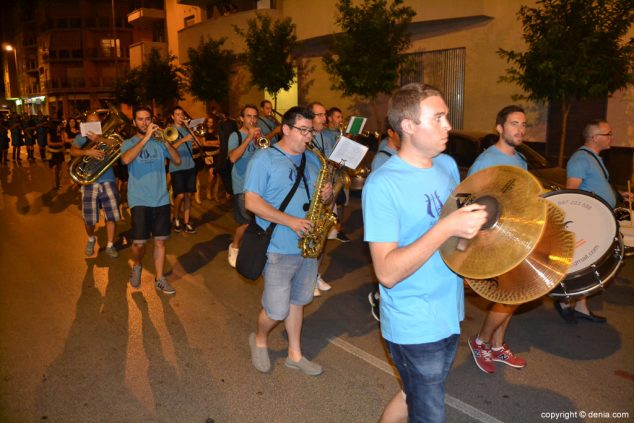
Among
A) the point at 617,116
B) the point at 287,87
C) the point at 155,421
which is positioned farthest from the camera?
the point at 287,87

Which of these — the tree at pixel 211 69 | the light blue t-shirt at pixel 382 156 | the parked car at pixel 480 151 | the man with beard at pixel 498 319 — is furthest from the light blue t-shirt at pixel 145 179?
the tree at pixel 211 69

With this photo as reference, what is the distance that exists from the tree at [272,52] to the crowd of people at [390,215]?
37.7ft

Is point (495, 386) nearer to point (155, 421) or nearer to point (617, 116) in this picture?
point (155, 421)

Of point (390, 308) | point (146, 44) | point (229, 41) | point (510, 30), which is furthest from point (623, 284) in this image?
point (146, 44)

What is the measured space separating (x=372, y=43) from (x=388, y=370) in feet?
38.7

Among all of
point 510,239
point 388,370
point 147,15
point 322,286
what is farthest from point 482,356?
point 147,15

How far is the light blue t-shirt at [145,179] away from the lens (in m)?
6.09

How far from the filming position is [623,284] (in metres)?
6.49

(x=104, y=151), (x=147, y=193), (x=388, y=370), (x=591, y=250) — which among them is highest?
(x=104, y=151)

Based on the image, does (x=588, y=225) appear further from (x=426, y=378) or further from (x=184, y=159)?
(x=184, y=159)

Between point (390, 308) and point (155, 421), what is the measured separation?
2106mm

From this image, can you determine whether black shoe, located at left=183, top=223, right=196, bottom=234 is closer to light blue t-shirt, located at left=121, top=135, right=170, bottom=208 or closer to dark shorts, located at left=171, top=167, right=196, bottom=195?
dark shorts, located at left=171, top=167, right=196, bottom=195

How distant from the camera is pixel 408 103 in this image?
2.42m

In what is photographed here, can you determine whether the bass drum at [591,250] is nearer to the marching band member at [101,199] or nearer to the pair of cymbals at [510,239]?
the pair of cymbals at [510,239]
